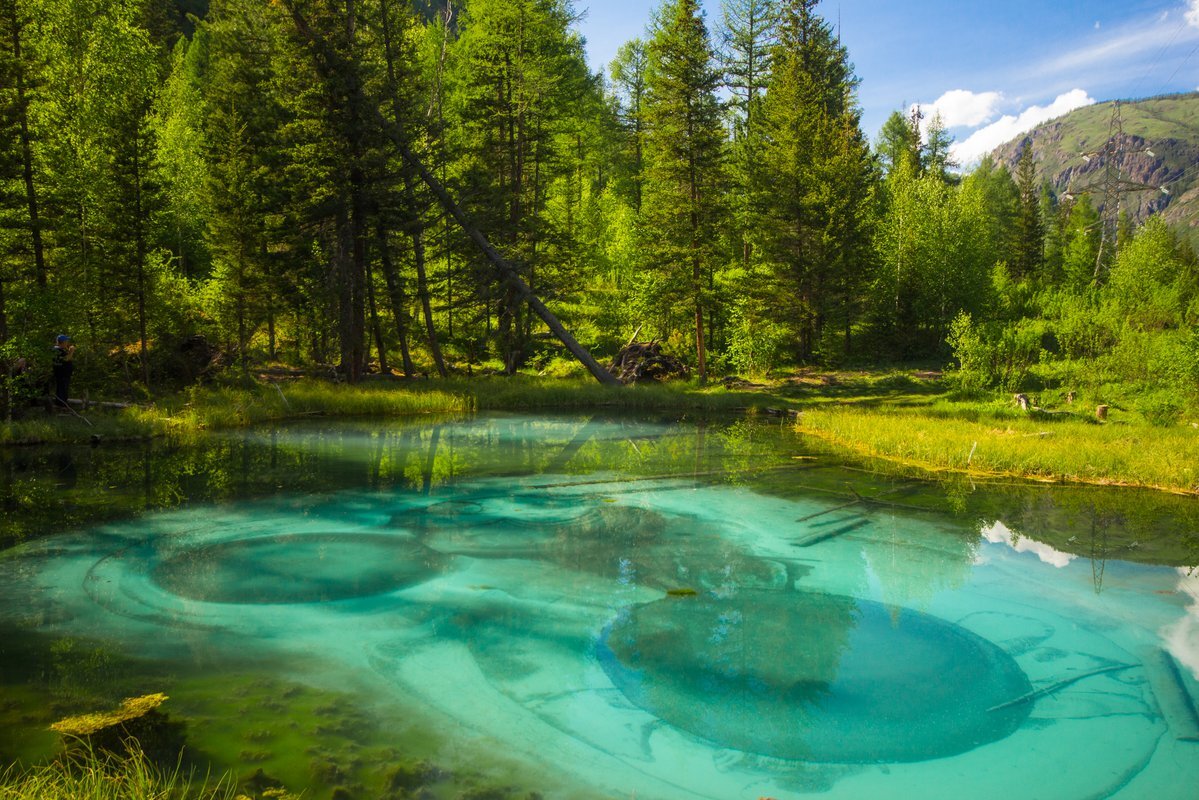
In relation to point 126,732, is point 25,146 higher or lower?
higher

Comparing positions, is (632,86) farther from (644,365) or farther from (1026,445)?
(1026,445)

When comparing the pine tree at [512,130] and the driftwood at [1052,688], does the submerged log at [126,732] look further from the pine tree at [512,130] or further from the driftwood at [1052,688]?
the pine tree at [512,130]

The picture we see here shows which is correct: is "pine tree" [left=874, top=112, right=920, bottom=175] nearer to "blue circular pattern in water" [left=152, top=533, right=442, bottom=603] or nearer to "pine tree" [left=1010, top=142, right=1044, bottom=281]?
"pine tree" [left=1010, top=142, right=1044, bottom=281]

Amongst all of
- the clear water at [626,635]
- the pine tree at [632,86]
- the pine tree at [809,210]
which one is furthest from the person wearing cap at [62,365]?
the pine tree at [632,86]

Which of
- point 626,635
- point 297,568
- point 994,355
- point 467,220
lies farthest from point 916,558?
point 467,220

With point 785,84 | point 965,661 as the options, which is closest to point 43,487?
point 965,661

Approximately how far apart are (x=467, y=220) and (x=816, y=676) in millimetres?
21473

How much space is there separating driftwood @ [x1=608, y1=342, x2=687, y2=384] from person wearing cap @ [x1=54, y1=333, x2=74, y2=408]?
1792 centimetres

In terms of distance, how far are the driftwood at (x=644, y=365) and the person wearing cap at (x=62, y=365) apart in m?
17.9

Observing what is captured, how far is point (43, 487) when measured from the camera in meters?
11.5

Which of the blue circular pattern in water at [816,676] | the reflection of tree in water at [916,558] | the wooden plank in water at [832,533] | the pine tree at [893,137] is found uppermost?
the pine tree at [893,137]

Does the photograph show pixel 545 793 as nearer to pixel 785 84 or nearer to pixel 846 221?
pixel 846 221

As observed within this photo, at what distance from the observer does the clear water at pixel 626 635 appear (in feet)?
15.1

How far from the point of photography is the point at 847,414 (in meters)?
20.0
